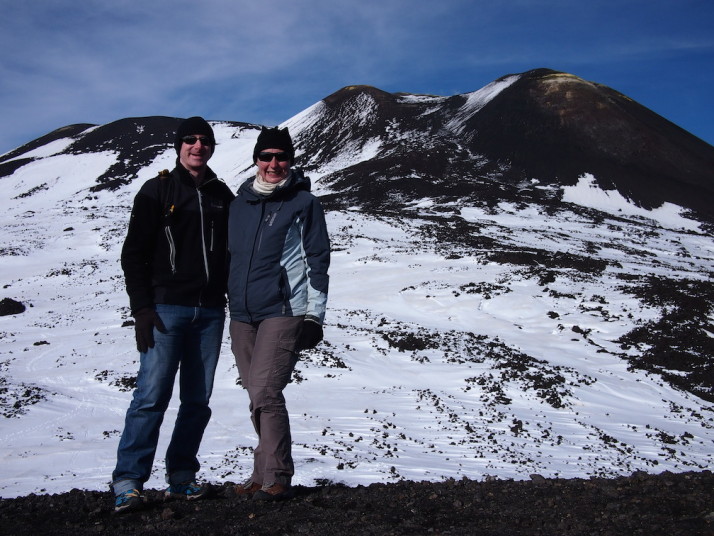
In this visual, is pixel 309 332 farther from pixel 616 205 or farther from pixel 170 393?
pixel 616 205

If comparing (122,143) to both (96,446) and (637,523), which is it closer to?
(96,446)

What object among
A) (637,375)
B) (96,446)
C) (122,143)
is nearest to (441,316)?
(637,375)

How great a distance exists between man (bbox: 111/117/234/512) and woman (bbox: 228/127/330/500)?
198mm

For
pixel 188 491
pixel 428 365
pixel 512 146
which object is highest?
pixel 512 146

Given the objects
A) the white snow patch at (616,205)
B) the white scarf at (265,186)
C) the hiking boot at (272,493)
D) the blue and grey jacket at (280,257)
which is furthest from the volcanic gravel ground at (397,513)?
the white snow patch at (616,205)

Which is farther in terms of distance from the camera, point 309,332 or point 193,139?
point 193,139

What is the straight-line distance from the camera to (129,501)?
13.0ft

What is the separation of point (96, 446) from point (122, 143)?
111502 millimetres

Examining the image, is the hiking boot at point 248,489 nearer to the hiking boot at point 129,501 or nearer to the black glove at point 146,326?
the hiking boot at point 129,501

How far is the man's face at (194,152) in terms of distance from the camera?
444cm

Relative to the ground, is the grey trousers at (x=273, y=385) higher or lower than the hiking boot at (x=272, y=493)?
higher

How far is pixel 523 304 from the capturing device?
22.5 m

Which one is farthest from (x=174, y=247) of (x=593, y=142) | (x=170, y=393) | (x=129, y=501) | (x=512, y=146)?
(x=593, y=142)

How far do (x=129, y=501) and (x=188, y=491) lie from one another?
570 millimetres
